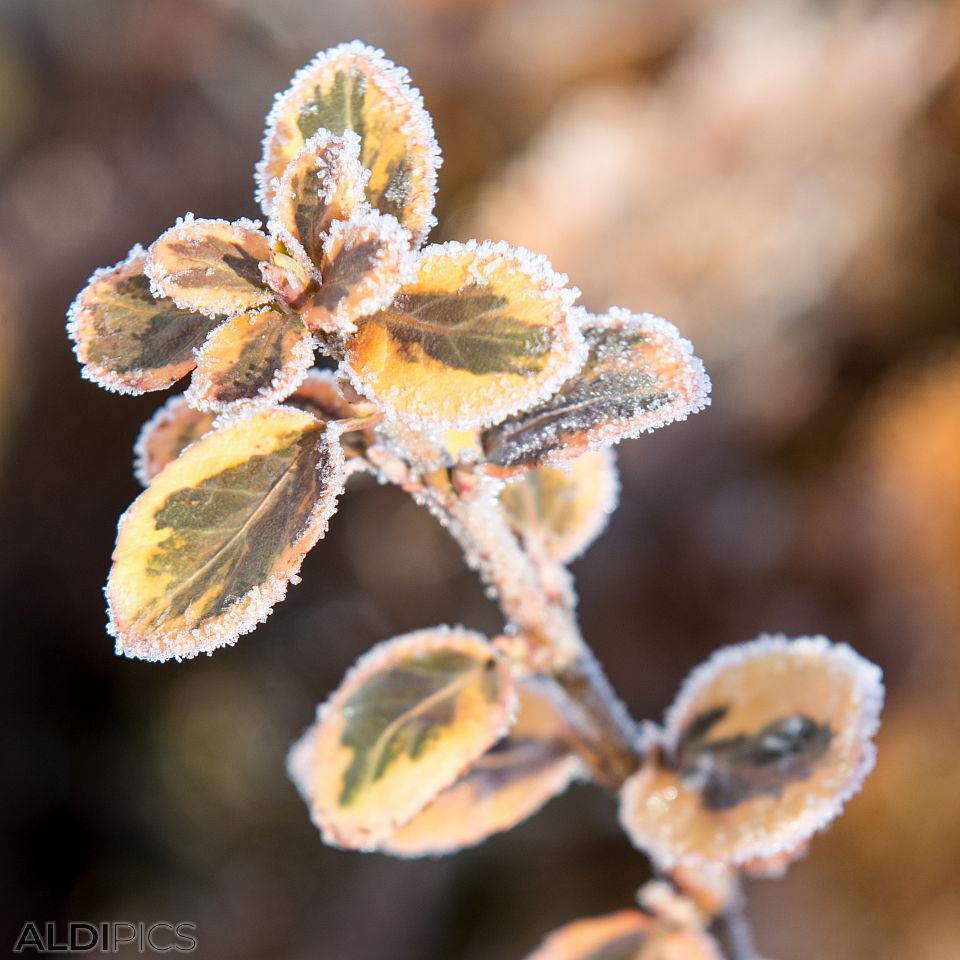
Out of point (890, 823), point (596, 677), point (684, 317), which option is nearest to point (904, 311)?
point (684, 317)

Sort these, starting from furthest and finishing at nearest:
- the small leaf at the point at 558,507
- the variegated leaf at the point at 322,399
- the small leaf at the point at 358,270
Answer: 1. the small leaf at the point at 558,507
2. the variegated leaf at the point at 322,399
3. the small leaf at the point at 358,270

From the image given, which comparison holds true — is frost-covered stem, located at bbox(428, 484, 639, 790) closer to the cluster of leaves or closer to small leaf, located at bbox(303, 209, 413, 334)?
the cluster of leaves

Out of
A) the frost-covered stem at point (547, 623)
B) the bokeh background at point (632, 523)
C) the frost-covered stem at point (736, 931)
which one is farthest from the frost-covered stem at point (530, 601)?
the bokeh background at point (632, 523)

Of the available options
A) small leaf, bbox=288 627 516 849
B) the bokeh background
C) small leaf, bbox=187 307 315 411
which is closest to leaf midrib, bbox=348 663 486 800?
small leaf, bbox=288 627 516 849

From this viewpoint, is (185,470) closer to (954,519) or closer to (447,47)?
(954,519)

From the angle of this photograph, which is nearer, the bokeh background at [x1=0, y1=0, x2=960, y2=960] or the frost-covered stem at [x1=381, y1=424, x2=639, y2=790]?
the frost-covered stem at [x1=381, y1=424, x2=639, y2=790]

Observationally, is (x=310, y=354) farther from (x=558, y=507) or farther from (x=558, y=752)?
(x=558, y=752)

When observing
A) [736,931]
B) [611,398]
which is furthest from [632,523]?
[611,398]

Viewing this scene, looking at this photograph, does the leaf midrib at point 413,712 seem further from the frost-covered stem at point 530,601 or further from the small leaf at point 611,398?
the small leaf at point 611,398
